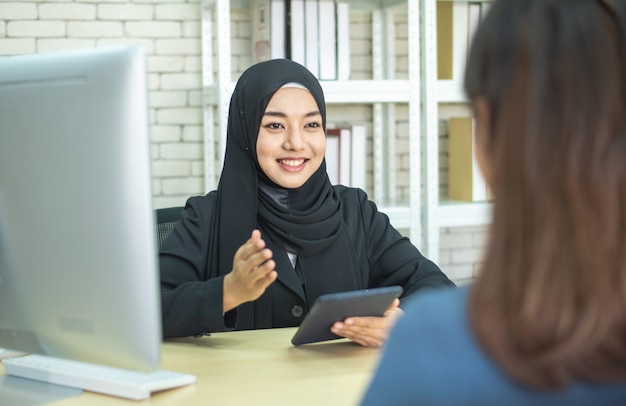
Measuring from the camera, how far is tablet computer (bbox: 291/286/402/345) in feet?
5.35

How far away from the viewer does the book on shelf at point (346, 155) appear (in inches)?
134

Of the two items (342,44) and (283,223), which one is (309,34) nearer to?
(342,44)

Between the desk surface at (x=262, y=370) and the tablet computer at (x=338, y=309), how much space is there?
3cm

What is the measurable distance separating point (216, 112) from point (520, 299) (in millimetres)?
2886

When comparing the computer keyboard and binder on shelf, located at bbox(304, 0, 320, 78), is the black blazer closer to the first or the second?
the computer keyboard

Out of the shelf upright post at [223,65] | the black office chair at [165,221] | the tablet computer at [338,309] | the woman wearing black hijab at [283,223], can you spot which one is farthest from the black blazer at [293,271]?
the shelf upright post at [223,65]

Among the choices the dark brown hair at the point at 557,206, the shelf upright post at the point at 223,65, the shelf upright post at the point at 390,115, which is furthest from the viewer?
the shelf upright post at the point at 390,115

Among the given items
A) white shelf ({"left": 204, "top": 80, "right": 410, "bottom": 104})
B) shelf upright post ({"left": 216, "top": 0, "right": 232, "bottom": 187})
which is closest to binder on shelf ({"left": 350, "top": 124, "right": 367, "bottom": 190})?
white shelf ({"left": 204, "top": 80, "right": 410, "bottom": 104})

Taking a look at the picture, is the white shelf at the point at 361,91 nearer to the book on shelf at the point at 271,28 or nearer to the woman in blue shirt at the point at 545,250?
the book on shelf at the point at 271,28

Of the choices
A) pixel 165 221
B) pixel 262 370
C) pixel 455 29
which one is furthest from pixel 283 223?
pixel 455 29

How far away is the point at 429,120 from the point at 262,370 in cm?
188

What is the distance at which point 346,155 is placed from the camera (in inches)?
135

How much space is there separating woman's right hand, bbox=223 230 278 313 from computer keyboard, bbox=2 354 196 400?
0.25 metres

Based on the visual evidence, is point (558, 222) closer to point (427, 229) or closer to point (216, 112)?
point (427, 229)
